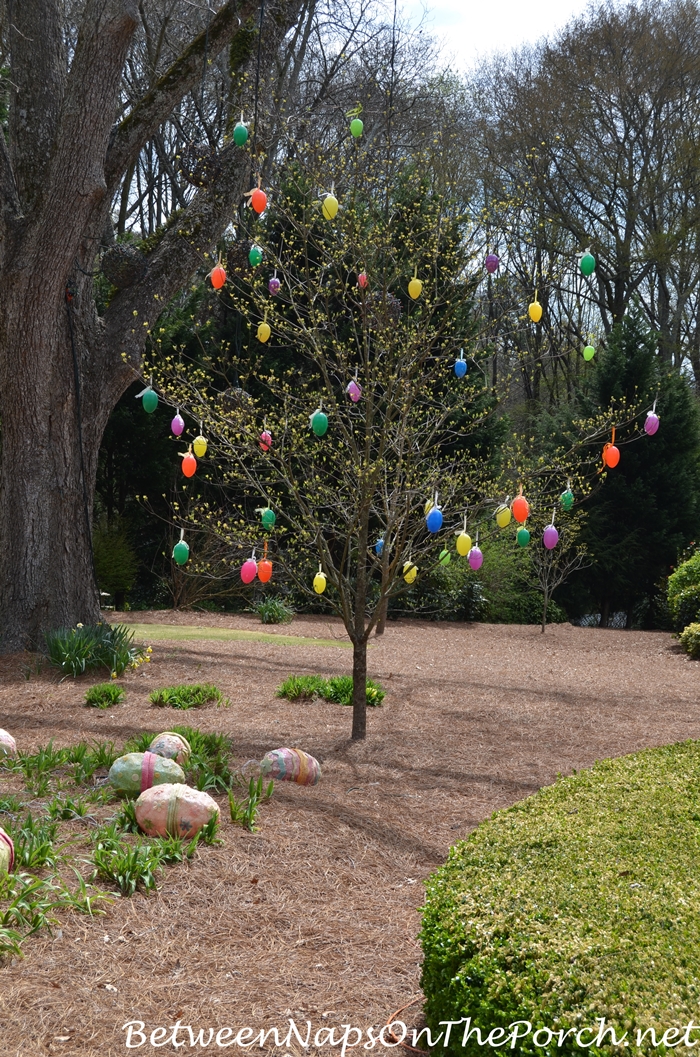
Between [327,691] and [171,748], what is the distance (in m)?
2.28

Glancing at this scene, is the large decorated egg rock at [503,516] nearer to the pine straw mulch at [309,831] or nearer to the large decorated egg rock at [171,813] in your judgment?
the pine straw mulch at [309,831]

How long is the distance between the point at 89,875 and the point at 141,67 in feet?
58.4

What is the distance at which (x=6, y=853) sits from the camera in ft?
9.69

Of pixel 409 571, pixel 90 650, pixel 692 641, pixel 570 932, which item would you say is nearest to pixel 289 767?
pixel 409 571

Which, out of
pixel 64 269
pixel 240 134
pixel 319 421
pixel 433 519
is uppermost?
pixel 240 134

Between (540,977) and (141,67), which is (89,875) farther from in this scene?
(141,67)

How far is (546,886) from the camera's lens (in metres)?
2.40

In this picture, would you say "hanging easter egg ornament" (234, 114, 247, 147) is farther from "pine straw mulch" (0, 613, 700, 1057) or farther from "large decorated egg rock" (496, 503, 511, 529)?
"pine straw mulch" (0, 613, 700, 1057)

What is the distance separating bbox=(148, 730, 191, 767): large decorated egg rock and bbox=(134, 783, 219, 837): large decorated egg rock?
2.27 ft

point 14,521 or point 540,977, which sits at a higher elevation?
point 14,521

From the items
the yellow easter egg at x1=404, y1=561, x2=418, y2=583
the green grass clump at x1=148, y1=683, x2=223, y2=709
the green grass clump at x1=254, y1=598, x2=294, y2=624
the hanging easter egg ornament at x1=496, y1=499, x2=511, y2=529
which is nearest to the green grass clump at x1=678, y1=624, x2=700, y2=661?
the green grass clump at x1=254, y1=598, x2=294, y2=624

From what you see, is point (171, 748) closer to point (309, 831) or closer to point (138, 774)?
point (138, 774)

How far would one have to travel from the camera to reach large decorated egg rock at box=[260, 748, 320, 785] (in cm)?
435

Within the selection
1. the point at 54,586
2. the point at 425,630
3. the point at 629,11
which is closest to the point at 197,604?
the point at 425,630
